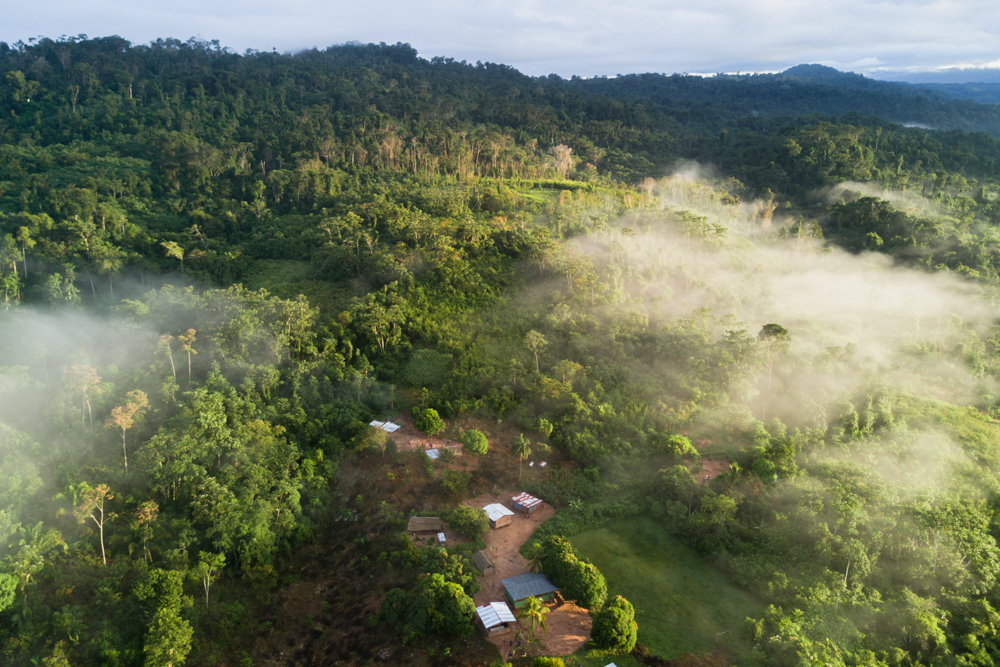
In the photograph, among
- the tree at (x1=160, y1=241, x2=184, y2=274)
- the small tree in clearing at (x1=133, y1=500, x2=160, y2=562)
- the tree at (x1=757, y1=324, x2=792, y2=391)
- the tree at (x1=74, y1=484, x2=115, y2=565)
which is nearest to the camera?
the tree at (x1=74, y1=484, x2=115, y2=565)

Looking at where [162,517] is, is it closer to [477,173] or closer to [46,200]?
[46,200]

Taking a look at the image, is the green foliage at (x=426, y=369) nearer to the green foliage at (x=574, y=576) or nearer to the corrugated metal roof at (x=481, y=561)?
the corrugated metal roof at (x=481, y=561)

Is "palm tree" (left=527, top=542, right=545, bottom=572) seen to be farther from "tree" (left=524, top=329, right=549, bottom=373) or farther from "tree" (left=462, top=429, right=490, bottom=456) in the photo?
"tree" (left=524, top=329, right=549, bottom=373)

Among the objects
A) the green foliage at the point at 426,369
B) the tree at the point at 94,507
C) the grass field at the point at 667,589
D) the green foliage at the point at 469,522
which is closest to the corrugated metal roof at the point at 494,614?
the green foliage at the point at 469,522

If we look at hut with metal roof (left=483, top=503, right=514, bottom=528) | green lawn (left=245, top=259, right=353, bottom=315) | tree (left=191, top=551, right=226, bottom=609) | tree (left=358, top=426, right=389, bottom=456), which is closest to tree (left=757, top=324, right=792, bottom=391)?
hut with metal roof (left=483, top=503, right=514, bottom=528)

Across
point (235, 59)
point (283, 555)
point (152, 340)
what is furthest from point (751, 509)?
point (235, 59)
